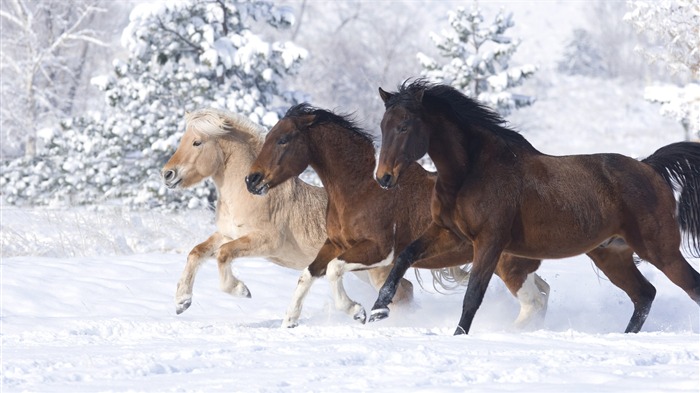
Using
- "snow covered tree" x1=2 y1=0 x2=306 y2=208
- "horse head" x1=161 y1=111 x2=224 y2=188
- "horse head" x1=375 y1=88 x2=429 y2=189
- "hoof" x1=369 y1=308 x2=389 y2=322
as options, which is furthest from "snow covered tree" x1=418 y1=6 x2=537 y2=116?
"hoof" x1=369 y1=308 x2=389 y2=322

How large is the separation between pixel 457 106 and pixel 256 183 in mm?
1546

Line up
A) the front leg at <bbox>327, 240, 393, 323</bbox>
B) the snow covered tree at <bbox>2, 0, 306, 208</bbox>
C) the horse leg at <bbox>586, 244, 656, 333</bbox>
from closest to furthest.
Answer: the front leg at <bbox>327, 240, 393, 323</bbox>
the horse leg at <bbox>586, 244, 656, 333</bbox>
the snow covered tree at <bbox>2, 0, 306, 208</bbox>

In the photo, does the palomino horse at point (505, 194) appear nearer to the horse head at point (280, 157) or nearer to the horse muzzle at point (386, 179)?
the horse muzzle at point (386, 179)

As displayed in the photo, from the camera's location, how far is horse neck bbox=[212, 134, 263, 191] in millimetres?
8805

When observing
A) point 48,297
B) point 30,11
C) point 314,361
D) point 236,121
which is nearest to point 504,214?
point 314,361

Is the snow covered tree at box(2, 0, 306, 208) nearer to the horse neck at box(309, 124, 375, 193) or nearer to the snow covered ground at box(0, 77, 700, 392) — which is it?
the snow covered ground at box(0, 77, 700, 392)

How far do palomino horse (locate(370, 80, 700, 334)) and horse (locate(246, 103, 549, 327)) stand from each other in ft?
2.13

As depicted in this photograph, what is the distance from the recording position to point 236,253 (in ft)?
27.1

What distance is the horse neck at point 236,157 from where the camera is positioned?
28.9 feet

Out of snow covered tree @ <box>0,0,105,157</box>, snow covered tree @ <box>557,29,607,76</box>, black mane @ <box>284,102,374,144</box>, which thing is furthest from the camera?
snow covered tree @ <box>557,29,607,76</box>

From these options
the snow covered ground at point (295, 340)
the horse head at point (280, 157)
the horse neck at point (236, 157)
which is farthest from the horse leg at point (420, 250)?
the horse neck at point (236, 157)

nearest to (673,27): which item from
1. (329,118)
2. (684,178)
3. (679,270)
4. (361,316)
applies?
(684,178)

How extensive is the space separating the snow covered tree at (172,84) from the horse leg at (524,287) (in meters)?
11.4

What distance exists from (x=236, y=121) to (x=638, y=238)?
11.4 ft
